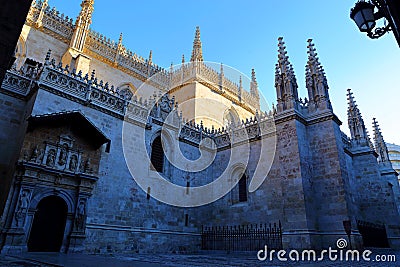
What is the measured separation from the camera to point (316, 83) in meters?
14.7

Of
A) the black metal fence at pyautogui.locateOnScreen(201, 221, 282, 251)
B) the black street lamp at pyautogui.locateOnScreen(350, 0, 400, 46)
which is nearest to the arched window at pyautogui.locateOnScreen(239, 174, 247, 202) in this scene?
the black metal fence at pyautogui.locateOnScreen(201, 221, 282, 251)

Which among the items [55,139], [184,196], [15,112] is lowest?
[184,196]

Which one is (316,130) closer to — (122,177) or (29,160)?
(122,177)

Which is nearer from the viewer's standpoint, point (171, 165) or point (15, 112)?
point (15, 112)

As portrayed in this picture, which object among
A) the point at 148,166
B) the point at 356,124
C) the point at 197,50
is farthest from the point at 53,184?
the point at 197,50

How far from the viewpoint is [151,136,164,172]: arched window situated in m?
15.5

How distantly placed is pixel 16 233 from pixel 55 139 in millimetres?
3792

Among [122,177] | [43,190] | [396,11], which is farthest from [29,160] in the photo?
[396,11]

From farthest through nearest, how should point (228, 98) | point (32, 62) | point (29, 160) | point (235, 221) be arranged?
point (228, 98)
point (32, 62)
point (235, 221)
point (29, 160)

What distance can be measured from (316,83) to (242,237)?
9340mm

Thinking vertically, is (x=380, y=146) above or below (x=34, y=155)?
above

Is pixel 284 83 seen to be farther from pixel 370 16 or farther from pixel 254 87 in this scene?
pixel 254 87

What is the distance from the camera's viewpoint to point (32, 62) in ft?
56.5

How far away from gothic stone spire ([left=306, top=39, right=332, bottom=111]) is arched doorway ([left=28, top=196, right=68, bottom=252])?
13.3m
